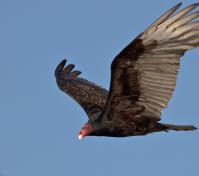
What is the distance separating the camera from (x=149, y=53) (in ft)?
42.0

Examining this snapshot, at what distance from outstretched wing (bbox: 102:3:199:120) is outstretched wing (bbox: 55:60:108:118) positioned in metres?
0.88

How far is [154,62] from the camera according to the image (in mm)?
12828

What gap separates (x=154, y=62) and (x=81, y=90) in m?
3.26

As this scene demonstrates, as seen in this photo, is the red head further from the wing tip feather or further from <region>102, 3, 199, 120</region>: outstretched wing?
the wing tip feather

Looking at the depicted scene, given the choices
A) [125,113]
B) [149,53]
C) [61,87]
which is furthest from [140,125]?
[61,87]

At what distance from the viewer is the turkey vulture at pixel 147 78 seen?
12656mm

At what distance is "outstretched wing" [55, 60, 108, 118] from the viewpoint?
14.7 metres

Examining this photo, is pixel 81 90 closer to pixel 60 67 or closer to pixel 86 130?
pixel 60 67

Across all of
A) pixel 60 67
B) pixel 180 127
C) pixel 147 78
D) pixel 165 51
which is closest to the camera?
pixel 165 51

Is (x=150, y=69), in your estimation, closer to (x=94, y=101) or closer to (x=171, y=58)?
(x=171, y=58)

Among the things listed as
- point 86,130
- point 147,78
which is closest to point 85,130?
point 86,130

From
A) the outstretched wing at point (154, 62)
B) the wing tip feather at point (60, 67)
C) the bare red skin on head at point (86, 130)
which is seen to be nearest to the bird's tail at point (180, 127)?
the outstretched wing at point (154, 62)

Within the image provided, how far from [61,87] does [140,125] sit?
3.30 m

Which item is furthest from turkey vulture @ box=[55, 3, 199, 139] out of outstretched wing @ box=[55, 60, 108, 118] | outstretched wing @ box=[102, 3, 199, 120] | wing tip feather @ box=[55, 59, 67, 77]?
wing tip feather @ box=[55, 59, 67, 77]
